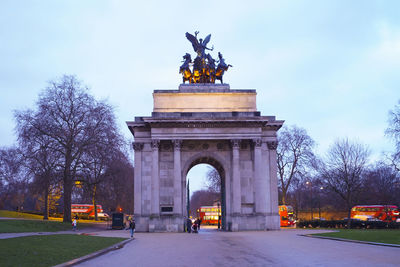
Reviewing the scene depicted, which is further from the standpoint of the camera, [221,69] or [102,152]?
[221,69]

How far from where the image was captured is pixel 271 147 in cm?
4381

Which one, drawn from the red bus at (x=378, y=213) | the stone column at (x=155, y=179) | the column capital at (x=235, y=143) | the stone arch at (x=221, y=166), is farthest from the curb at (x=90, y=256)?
the red bus at (x=378, y=213)

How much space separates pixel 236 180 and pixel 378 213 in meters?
31.6

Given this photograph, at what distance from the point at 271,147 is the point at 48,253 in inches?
1194

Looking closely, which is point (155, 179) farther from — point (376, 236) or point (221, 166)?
point (376, 236)

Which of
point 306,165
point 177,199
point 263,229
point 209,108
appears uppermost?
point 209,108

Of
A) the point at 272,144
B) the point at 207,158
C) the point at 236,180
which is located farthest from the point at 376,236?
the point at 207,158

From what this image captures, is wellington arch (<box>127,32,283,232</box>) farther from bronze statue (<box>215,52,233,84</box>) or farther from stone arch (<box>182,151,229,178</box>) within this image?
bronze statue (<box>215,52,233,84</box>)

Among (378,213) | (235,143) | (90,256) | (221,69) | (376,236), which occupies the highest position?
(221,69)

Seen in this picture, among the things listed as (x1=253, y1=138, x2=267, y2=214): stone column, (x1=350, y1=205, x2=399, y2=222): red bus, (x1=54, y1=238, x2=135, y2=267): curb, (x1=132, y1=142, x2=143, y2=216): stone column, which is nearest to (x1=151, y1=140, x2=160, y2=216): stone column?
(x1=132, y1=142, x2=143, y2=216): stone column

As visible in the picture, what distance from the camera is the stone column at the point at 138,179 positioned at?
42022mm

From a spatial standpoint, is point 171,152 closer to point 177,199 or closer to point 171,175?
point 171,175

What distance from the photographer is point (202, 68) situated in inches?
1849

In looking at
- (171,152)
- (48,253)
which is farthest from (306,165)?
(48,253)
